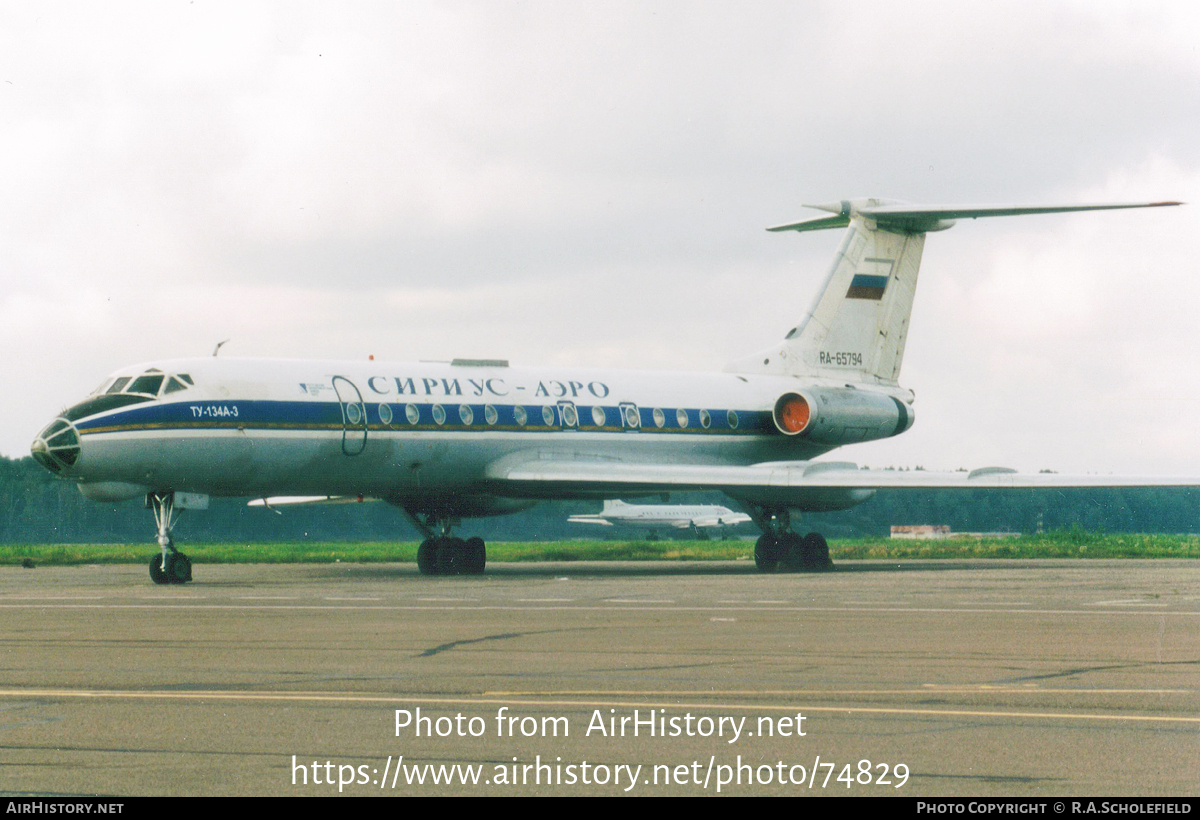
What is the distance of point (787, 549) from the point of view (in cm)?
2928

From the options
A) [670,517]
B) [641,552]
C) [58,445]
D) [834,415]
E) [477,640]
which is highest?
[670,517]

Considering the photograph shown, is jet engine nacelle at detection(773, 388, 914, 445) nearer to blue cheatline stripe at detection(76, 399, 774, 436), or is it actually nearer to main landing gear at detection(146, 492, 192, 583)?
blue cheatline stripe at detection(76, 399, 774, 436)

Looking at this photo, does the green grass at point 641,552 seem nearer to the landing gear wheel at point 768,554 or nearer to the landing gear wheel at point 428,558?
the landing gear wheel at point 428,558

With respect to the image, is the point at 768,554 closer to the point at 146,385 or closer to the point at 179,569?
the point at 179,569

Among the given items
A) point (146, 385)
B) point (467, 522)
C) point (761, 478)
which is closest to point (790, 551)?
point (761, 478)

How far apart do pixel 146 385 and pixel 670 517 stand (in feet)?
220

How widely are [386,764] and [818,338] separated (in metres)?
27.1

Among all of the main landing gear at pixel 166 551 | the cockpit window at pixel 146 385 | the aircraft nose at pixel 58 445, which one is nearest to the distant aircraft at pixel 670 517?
the main landing gear at pixel 166 551

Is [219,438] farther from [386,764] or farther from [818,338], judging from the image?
[386,764]

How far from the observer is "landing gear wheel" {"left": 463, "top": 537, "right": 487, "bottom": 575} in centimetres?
2839

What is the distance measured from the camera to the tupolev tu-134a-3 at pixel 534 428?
23500 mm

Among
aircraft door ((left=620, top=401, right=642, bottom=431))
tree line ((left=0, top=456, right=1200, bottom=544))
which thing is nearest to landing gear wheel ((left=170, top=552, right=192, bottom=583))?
tree line ((left=0, top=456, right=1200, bottom=544))

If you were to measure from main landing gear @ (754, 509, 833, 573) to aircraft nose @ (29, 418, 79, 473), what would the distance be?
532 inches

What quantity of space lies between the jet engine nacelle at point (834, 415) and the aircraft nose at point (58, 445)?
1493cm
